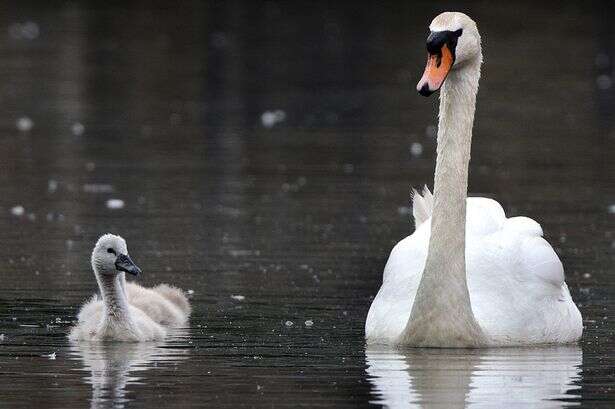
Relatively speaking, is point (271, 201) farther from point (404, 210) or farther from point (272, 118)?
point (272, 118)

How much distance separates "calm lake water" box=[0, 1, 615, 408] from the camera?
10.7 m

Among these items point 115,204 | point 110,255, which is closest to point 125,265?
point 110,255

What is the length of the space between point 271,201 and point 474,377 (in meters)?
8.90

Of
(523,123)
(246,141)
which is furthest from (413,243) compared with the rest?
(523,123)

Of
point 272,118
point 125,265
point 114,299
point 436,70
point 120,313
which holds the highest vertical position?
point 272,118

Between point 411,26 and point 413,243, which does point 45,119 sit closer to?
point 413,243

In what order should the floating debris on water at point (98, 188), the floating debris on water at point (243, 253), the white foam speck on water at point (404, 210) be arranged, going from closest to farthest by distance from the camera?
the floating debris on water at point (243, 253) < the white foam speck on water at point (404, 210) < the floating debris on water at point (98, 188)

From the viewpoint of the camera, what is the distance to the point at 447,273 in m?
11.5

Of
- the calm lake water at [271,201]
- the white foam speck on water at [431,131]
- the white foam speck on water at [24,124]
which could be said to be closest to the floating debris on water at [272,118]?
the calm lake water at [271,201]

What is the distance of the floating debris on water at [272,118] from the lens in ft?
92.8

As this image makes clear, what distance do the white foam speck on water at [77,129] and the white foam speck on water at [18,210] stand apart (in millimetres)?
7713

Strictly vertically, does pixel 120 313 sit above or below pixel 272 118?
below

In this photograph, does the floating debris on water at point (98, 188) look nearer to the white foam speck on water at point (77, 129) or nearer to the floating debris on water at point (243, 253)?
the floating debris on water at point (243, 253)

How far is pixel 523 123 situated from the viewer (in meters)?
28.5
